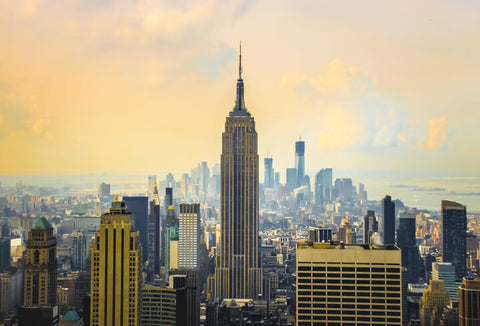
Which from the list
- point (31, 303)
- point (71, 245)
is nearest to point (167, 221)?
point (71, 245)

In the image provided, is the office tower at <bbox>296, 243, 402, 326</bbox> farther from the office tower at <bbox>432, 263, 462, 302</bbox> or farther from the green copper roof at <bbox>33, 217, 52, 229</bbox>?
the green copper roof at <bbox>33, 217, 52, 229</bbox>

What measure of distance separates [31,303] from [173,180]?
10.2 ft

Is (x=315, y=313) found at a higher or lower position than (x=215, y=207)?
lower

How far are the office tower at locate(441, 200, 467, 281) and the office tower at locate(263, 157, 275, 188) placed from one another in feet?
14.0

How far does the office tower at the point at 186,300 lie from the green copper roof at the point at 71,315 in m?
1.78

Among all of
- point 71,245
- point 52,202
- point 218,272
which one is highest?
point 52,202

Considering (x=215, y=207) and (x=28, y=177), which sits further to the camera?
(x=215, y=207)

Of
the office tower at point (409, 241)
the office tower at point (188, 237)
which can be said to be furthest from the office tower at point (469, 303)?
the office tower at point (188, 237)

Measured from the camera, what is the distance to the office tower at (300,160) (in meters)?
10.9

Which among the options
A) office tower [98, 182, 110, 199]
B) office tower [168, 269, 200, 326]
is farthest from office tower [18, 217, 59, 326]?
office tower [168, 269, 200, 326]

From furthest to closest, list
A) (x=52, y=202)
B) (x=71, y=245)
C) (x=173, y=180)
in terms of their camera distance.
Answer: (x=173, y=180)
(x=71, y=245)
(x=52, y=202)

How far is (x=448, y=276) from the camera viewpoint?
1127cm

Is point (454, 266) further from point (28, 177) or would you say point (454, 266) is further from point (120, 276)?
point (28, 177)

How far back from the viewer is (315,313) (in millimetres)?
7531
